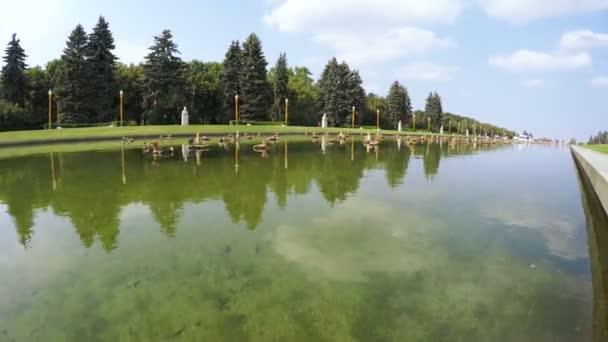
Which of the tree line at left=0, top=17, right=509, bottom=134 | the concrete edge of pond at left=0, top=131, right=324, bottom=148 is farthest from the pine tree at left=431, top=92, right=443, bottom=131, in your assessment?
the concrete edge of pond at left=0, top=131, right=324, bottom=148

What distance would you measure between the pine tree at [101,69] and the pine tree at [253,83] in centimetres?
1858

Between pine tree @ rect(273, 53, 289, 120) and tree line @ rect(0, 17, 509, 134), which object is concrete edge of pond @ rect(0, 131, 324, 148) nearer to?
tree line @ rect(0, 17, 509, 134)

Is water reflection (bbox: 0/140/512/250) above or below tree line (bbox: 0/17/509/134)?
below

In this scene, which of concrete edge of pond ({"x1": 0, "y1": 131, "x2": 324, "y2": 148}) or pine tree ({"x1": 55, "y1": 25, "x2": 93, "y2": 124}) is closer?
concrete edge of pond ({"x1": 0, "y1": 131, "x2": 324, "y2": 148})

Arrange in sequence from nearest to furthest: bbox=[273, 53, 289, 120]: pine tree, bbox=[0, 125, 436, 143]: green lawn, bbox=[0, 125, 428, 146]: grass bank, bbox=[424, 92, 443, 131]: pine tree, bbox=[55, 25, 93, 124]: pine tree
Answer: bbox=[0, 125, 428, 146]: grass bank, bbox=[0, 125, 436, 143]: green lawn, bbox=[55, 25, 93, 124]: pine tree, bbox=[273, 53, 289, 120]: pine tree, bbox=[424, 92, 443, 131]: pine tree

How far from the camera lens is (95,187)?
10.8 metres

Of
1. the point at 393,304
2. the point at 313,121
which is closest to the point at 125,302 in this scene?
the point at 393,304

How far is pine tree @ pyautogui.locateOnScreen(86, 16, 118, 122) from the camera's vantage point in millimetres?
47062

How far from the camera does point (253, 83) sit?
59.0 m

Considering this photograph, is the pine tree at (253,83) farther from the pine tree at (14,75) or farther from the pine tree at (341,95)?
the pine tree at (14,75)

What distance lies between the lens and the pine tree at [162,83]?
50531mm

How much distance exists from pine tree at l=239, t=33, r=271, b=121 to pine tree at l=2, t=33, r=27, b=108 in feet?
93.4

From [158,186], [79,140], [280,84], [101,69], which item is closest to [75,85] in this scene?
[101,69]

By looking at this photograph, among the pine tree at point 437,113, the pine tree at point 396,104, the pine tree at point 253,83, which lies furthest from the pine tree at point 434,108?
the pine tree at point 253,83
